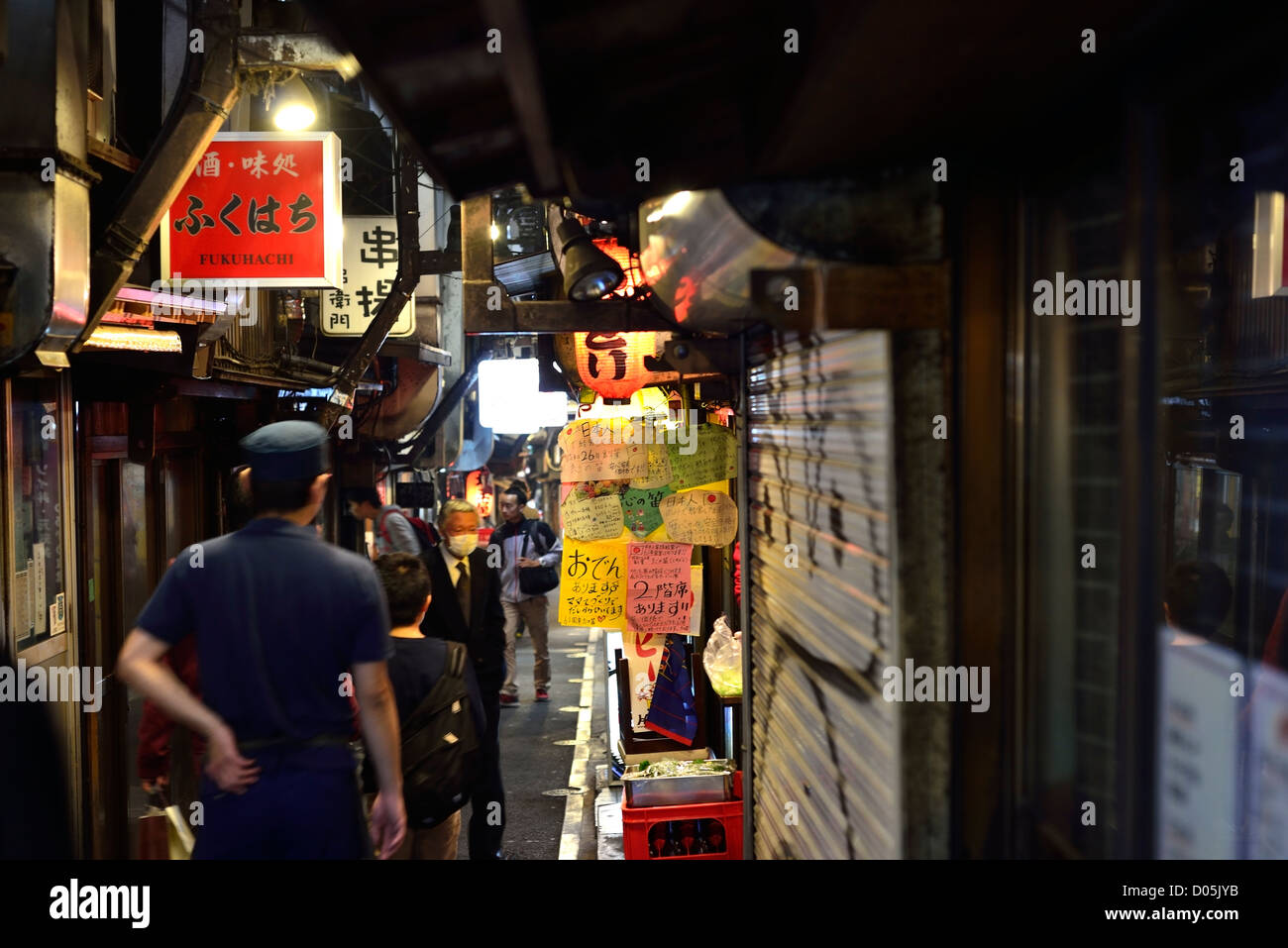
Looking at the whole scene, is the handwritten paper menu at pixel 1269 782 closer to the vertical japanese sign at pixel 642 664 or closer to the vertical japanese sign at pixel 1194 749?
the vertical japanese sign at pixel 1194 749

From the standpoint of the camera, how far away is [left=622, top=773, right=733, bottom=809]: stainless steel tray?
6.76m

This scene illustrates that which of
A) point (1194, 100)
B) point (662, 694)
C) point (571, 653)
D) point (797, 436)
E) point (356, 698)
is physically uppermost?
point (1194, 100)

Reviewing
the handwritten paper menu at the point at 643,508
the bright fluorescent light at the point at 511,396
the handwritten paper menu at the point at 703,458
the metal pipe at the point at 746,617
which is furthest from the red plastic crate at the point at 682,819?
the bright fluorescent light at the point at 511,396

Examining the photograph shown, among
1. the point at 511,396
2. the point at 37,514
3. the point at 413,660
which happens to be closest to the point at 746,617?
the point at 413,660

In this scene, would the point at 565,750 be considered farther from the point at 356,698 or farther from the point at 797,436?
the point at 797,436

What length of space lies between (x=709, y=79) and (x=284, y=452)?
8.08 ft

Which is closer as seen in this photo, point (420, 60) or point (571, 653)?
point (420, 60)

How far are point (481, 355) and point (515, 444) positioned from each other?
16.4 meters

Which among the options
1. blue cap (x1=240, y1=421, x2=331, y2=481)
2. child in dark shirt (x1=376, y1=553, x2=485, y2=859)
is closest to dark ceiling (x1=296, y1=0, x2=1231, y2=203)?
blue cap (x1=240, y1=421, x2=331, y2=481)

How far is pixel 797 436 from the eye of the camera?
401 cm

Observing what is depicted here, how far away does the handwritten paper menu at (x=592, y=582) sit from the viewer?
8.14 m

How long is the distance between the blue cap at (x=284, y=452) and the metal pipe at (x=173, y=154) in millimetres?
3392

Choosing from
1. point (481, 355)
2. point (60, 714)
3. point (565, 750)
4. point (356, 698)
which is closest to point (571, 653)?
point (565, 750)

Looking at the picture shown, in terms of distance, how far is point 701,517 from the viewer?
25.7ft
